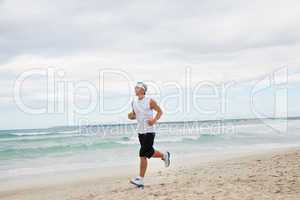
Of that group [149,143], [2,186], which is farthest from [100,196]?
[2,186]

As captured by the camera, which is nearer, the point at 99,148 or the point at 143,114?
the point at 143,114

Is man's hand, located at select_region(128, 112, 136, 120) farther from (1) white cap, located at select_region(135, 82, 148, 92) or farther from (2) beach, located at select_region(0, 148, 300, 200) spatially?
(2) beach, located at select_region(0, 148, 300, 200)

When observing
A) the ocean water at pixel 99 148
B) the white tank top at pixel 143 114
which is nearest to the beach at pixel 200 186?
the white tank top at pixel 143 114

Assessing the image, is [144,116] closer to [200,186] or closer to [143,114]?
[143,114]

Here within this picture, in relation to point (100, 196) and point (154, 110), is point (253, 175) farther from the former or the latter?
point (100, 196)

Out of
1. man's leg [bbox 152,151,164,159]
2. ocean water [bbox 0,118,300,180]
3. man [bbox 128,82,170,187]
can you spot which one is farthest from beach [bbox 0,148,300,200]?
ocean water [bbox 0,118,300,180]

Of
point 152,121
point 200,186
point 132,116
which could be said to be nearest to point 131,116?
point 132,116

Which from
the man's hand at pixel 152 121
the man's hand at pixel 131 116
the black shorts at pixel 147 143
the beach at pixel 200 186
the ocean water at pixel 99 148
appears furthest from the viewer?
the ocean water at pixel 99 148

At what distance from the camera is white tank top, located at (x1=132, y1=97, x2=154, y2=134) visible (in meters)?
6.71

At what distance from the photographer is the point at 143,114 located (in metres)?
6.71

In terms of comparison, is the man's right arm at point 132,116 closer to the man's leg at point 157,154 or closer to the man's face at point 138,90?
the man's face at point 138,90

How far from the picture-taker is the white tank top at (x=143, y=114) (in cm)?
671

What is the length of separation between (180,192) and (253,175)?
2.11 meters

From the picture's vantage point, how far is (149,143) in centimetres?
674
